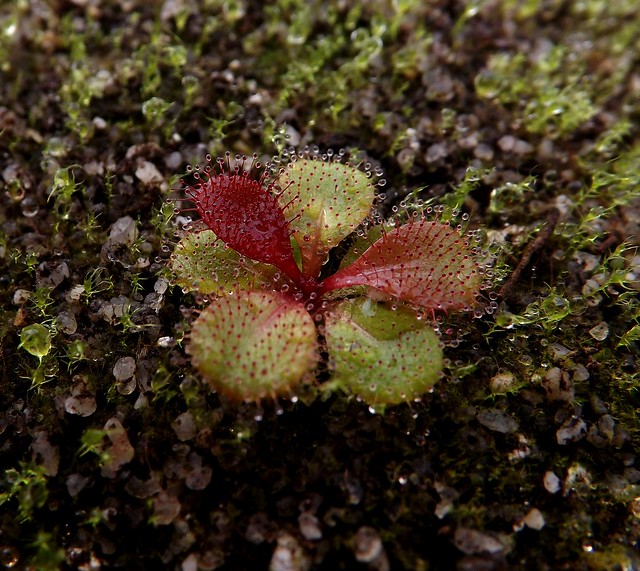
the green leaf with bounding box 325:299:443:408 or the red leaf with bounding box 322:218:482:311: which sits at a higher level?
the red leaf with bounding box 322:218:482:311

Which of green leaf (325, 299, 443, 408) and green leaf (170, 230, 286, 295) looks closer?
green leaf (325, 299, 443, 408)

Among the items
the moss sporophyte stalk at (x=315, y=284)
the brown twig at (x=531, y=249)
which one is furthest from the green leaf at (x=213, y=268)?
the brown twig at (x=531, y=249)

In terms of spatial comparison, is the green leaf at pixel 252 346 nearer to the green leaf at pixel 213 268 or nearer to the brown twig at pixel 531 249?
the green leaf at pixel 213 268

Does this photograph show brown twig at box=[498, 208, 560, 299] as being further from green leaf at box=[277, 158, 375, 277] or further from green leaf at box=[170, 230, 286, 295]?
green leaf at box=[170, 230, 286, 295]

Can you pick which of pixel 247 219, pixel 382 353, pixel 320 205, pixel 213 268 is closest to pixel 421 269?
pixel 382 353

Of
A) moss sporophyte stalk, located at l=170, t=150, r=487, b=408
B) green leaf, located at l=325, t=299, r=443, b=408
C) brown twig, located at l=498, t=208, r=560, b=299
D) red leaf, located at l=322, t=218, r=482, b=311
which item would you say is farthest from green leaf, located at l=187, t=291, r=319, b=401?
brown twig, located at l=498, t=208, r=560, b=299

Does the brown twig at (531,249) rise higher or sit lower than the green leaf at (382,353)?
lower
